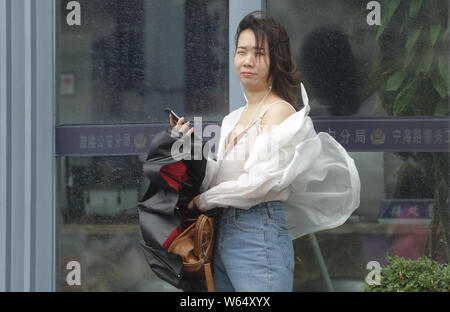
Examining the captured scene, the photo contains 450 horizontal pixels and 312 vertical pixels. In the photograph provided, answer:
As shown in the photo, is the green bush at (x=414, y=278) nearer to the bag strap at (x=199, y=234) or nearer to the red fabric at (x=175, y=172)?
the bag strap at (x=199, y=234)

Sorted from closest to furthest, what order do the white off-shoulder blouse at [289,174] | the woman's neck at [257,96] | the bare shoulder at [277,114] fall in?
the white off-shoulder blouse at [289,174] < the bare shoulder at [277,114] < the woman's neck at [257,96]

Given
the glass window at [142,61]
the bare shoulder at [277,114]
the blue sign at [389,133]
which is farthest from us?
the glass window at [142,61]

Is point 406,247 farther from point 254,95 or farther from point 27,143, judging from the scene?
point 27,143

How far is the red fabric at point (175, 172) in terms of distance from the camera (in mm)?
2268

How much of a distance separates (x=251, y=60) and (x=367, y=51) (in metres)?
1.55

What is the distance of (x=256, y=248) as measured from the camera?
224 cm

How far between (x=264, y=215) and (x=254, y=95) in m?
0.55

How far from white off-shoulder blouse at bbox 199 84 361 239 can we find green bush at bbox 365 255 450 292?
2.53 feet

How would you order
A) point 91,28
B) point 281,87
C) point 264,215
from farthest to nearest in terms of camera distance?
1. point 91,28
2. point 281,87
3. point 264,215

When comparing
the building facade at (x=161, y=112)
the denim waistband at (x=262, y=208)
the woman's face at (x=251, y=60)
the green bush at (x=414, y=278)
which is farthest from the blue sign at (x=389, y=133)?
the denim waistband at (x=262, y=208)

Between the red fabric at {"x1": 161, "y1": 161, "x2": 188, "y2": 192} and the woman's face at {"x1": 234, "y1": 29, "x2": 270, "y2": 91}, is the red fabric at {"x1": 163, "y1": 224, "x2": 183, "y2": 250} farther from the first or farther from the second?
the woman's face at {"x1": 234, "y1": 29, "x2": 270, "y2": 91}

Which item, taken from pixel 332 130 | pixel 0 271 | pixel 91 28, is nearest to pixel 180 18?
pixel 91 28

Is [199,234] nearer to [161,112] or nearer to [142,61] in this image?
[161,112]

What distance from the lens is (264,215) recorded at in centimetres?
229
